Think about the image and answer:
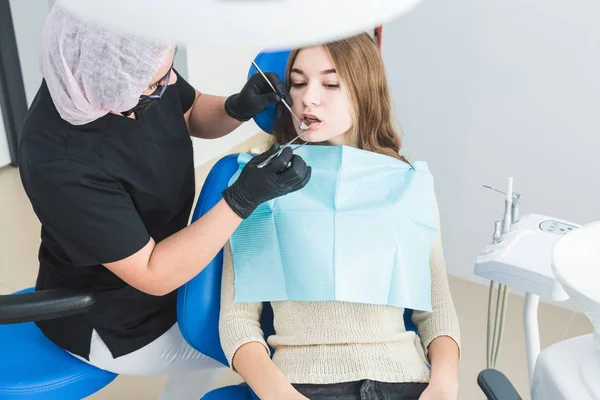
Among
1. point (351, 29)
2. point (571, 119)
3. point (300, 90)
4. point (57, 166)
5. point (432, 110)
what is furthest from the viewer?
point (432, 110)

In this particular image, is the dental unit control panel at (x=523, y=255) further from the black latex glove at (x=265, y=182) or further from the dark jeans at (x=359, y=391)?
the black latex glove at (x=265, y=182)

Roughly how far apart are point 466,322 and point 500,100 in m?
0.77

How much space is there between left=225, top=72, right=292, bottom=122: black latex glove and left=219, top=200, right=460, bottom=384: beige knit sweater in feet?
1.02

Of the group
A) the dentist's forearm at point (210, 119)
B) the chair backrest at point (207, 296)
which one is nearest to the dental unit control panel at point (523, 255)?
the chair backrest at point (207, 296)

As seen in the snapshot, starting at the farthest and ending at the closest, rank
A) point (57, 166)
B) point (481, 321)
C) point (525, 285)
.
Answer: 1. point (481, 321)
2. point (525, 285)
3. point (57, 166)

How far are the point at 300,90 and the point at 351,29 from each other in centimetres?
88

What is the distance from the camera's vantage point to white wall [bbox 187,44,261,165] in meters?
2.88

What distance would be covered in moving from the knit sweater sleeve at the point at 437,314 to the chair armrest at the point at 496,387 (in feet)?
0.73

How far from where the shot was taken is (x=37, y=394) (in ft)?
4.18

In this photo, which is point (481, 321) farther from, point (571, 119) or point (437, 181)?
point (571, 119)

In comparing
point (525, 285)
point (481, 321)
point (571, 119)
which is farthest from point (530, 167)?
point (525, 285)

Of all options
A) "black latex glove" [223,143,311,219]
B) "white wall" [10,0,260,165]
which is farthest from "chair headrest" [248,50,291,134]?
"white wall" [10,0,260,165]

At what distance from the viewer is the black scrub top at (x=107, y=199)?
43.1 inches

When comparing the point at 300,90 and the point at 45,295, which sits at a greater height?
the point at 300,90
